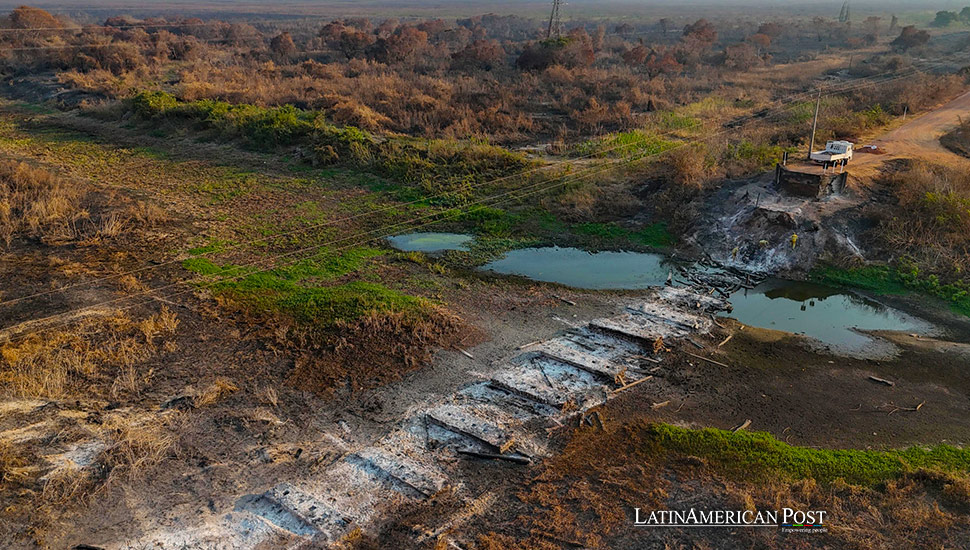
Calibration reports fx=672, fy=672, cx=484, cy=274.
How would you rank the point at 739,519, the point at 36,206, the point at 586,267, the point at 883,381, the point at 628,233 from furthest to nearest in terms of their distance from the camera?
the point at 628,233 < the point at 36,206 < the point at 586,267 < the point at 883,381 < the point at 739,519

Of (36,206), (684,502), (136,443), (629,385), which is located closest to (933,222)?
(629,385)

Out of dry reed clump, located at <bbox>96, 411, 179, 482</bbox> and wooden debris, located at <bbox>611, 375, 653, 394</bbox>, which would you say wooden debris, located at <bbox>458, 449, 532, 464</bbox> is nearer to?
wooden debris, located at <bbox>611, 375, 653, 394</bbox>

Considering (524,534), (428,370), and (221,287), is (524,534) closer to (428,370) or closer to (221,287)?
(428,370)

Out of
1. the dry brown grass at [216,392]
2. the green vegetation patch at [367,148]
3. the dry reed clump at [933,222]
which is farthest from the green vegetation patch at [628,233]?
the dry brown grass at [216,392]

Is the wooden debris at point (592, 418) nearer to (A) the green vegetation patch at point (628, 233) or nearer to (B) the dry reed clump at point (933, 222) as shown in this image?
(A) the green vegetation patch at point (628, 233)

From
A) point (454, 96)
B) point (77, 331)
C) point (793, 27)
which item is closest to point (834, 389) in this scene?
point (77, 331)

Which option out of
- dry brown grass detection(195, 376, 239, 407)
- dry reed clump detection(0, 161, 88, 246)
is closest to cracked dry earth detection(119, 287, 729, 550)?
dry brown grass detection(195, 376, 239, 407)

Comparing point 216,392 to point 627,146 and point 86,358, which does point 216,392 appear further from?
point 627,146

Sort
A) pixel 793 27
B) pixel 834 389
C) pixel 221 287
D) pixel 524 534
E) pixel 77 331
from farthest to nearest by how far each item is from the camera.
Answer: pixel 793 27 < pixel 221 287 < pixel 77 331 < pixel 834 389 < pixel 524 534

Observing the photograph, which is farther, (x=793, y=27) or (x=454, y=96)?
(x=793, y=27)
